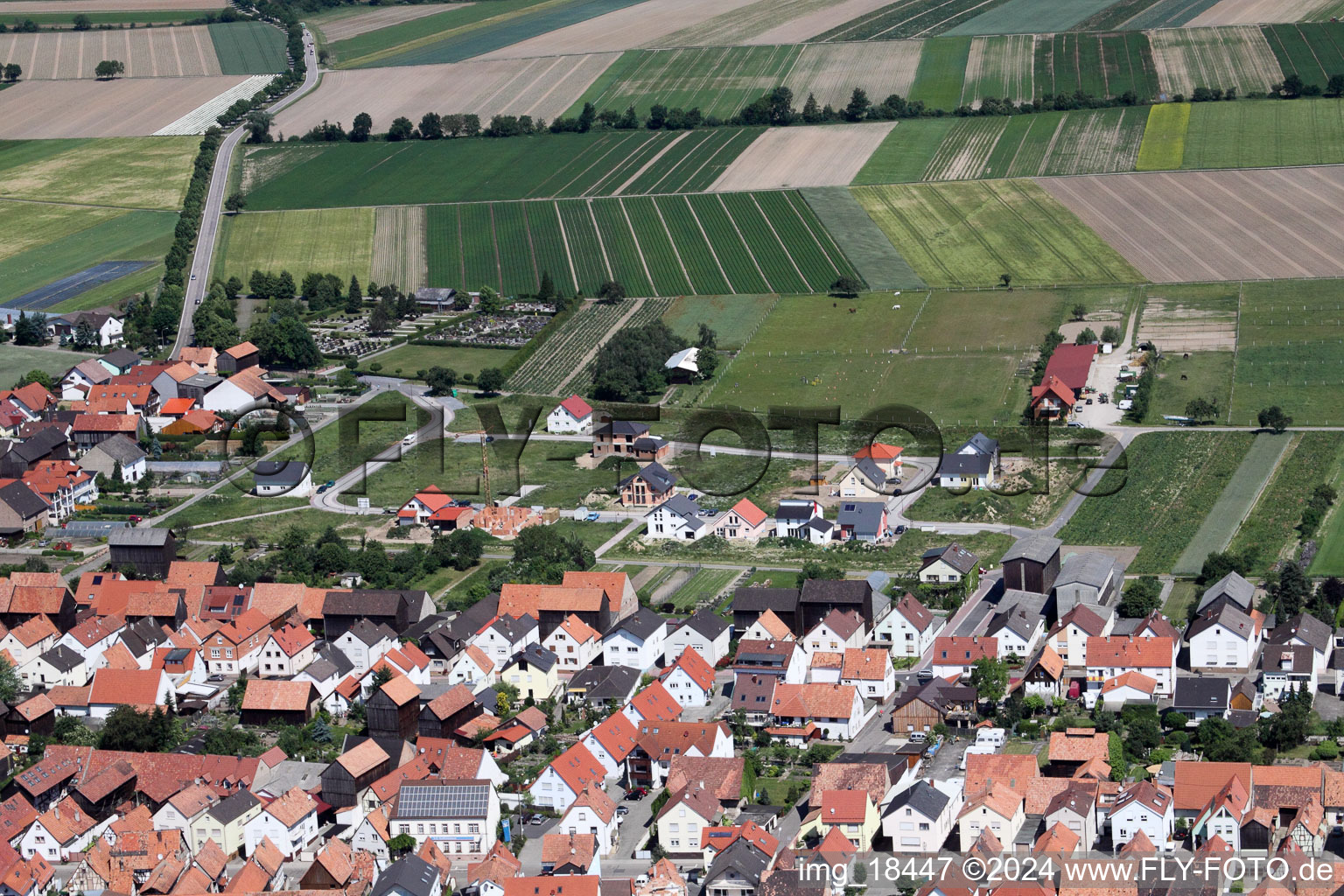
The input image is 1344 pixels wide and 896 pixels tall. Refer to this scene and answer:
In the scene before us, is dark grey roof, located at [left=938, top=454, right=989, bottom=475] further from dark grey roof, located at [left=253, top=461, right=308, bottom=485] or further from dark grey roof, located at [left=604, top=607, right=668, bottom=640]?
dark grey roof, located at [left=253, top=461, right=308, bottom=485]

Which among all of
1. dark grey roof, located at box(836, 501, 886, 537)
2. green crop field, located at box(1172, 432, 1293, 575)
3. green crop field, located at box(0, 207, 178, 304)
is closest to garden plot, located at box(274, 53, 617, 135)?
green crop field, located at box(0, 207, 178, 304)

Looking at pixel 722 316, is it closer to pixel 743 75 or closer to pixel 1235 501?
pixel 1235 501

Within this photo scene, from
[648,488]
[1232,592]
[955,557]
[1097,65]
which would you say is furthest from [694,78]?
[1232,592]

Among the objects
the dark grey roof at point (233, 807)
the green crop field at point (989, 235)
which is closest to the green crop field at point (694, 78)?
the green crop field at point (989, 235)

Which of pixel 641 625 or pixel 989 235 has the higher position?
pixel 989 235

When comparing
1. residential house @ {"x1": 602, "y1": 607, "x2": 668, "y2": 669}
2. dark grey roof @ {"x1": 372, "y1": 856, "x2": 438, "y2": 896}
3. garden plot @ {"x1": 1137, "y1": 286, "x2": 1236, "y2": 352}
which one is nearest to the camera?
dark grey roof @ {"x1": 372, "y1": 856, "x2": 438, "y2": 896}
